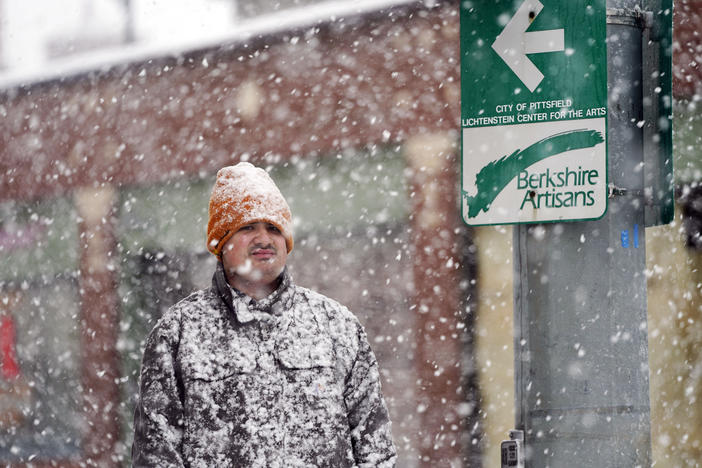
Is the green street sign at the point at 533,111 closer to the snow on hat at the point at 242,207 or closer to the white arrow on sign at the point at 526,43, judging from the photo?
the white arrow on sign at the point at 526,43

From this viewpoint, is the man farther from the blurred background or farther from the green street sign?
the blurred background

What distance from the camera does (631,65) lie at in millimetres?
2678

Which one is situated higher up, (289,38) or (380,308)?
(289,38)

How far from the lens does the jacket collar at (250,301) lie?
108 inches

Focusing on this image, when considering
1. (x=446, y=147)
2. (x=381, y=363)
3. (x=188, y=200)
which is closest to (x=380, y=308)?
(x=381, y=363)

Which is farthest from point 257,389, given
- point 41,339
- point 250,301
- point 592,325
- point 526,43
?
point 41,339


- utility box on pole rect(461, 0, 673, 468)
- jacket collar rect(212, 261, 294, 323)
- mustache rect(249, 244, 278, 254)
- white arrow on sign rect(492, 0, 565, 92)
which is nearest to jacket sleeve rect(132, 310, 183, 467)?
jacket collar rect(212, 261, 294, 323)

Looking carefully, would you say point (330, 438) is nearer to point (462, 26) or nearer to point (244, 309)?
point (244, 309)

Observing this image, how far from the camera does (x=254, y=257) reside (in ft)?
9.15

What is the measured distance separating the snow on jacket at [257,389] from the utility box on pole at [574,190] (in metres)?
0.50

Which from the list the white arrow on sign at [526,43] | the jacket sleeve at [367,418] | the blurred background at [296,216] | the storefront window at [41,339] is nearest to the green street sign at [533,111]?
the white arrow on sign at [526,43]

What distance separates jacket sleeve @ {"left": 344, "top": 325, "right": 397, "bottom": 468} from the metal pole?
445 mm

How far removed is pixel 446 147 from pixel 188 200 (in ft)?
8.08

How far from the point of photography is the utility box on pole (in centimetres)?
252
